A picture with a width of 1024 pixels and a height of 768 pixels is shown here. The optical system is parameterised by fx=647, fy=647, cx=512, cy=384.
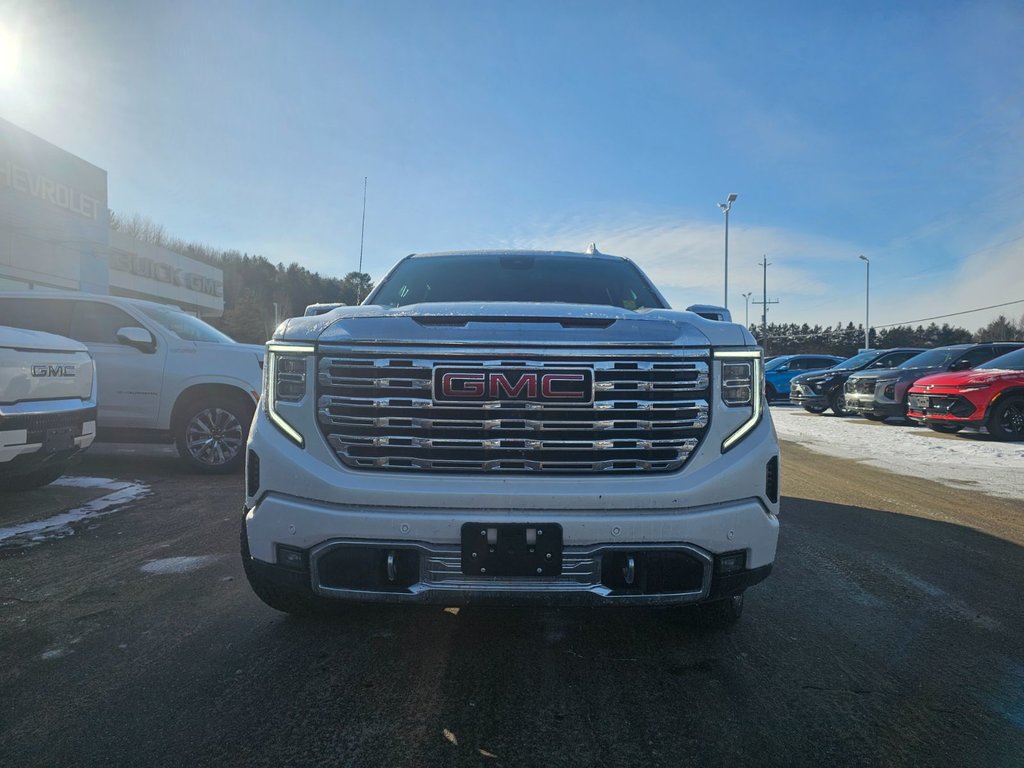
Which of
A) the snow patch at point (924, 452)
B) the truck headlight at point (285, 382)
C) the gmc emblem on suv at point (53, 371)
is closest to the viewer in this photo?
the truck headlight at point (285, 382)

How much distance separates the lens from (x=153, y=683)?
242 cm

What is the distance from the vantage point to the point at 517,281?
4.12m

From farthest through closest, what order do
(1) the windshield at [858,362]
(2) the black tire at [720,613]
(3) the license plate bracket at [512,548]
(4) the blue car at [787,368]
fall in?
(4) the blue car at [787,368] → (1) the windshield at [858,362] → (2) the black tire at [720,613] → (3) the license plate bracket at [512,548]

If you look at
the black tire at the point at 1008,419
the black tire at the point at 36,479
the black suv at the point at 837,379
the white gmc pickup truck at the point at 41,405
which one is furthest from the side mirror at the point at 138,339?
the black suv at the point at 837,379

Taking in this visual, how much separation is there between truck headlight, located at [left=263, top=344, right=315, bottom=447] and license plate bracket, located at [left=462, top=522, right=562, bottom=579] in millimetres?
762

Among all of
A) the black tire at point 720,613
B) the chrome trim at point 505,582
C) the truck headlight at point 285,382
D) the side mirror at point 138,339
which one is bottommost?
the black tire at point 720,613

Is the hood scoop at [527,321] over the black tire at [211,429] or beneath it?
over

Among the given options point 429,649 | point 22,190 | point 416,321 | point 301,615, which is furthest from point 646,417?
point 22,190

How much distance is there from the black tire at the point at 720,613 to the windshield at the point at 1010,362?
989 centimetres

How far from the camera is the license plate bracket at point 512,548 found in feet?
7.51

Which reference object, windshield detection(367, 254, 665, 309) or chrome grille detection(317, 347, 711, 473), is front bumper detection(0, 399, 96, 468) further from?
chrome grille detection(317, 347, 711, 473)

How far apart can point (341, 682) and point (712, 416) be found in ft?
5.67

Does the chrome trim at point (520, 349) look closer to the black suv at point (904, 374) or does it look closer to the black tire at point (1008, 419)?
the black tire at point (1008, 419)

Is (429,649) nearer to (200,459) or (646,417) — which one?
(646,417)
